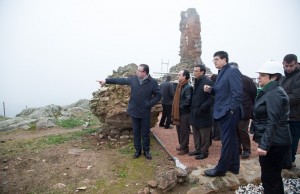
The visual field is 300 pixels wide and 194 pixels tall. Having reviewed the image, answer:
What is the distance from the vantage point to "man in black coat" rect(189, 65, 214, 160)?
595 centimetres

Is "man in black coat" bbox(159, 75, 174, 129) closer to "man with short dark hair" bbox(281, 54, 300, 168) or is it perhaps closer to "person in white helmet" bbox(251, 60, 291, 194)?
"man with short dark hair" bbox(281, 54, 300, 168)

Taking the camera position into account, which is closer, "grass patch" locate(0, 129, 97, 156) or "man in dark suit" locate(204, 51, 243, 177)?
"man in dark suit" locate(204, 51, 243, 177)

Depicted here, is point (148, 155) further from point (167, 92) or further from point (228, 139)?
point (167, 92)

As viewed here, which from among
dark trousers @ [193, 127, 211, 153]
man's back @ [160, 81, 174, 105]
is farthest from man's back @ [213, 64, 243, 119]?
man's back @ [160, 81, 174, 105]

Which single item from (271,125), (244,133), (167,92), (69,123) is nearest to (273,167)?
(271,125)

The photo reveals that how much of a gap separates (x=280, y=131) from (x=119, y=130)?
567cm

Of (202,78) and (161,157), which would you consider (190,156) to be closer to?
(161,157)

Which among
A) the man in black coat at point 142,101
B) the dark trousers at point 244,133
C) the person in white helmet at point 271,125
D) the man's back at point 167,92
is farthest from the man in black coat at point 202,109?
the man's back at point 167,92

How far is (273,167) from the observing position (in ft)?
12.2

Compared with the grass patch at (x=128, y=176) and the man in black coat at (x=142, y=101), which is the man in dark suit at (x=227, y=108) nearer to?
the grass patch at (x=128, y=176)

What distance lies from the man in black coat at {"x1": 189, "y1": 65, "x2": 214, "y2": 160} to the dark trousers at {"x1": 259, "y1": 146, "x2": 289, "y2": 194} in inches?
88.5

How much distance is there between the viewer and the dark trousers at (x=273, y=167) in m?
3.70

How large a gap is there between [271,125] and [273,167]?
26.6 inches

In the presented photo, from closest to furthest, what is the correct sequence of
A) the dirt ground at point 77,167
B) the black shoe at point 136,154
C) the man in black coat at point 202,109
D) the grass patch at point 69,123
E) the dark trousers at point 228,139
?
the dark trousers at point 228,139 → the dirt ground at point 77,167 → the man in black coat at point 202,109 → the black shoe at point 136,154 → the grass patch at point 69,123
